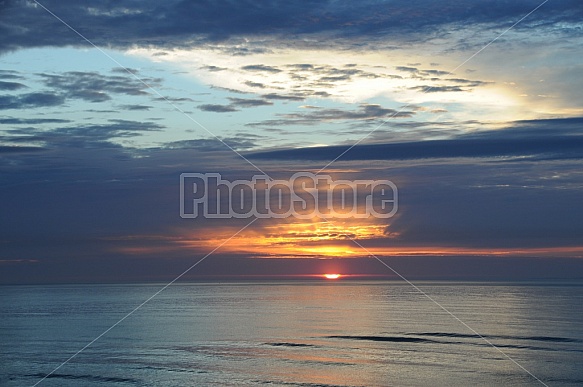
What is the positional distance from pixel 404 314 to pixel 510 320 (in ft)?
48.3

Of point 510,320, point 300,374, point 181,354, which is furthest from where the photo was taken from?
point 510,320

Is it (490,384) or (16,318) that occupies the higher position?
(490,384)

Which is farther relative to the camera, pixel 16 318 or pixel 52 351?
pixel 16 318

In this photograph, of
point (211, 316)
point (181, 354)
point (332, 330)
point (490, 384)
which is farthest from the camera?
point (211, 316)

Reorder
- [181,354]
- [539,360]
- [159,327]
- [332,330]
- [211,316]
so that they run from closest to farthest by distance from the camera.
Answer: [539,360], [181,354], [332,330], [159,327], [211,316]

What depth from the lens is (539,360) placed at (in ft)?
131

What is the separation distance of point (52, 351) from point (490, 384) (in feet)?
97.0

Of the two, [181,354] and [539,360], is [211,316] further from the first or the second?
[539,360]

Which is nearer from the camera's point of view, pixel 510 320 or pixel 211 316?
pixel 510 320

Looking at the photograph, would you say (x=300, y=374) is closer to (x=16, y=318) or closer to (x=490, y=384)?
(x=490, y=384)

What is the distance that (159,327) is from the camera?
205 ft

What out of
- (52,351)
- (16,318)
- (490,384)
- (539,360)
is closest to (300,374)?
(490,384)

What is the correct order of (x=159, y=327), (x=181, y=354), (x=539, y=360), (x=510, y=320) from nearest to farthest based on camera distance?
(x=539, y=360)
(x=181, y=354)
(x=159, y=327)
(x=510, y=320)

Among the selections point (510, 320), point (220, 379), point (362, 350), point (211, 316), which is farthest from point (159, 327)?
point (510, 320)
